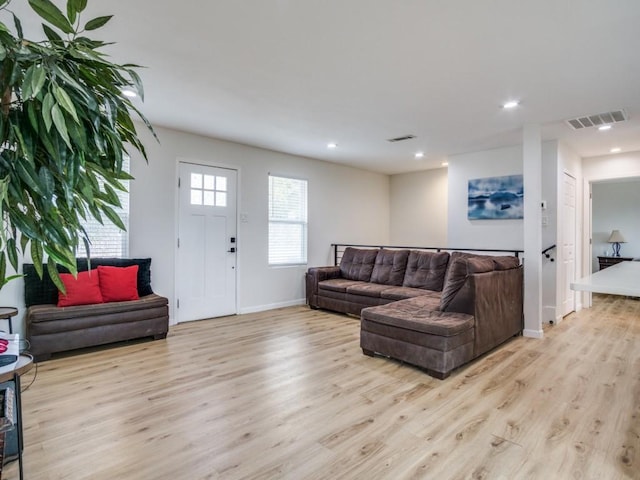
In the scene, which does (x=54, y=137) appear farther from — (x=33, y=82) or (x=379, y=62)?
(x=379, y=62)

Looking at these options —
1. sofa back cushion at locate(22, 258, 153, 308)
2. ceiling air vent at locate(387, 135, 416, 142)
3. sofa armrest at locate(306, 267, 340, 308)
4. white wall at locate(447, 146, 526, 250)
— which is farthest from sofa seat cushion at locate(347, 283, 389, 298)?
sofa back cushion at locate(22, 258, 153, 308)

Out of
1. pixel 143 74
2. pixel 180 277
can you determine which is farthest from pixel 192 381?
pixel 143 74

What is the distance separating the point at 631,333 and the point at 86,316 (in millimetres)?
5891

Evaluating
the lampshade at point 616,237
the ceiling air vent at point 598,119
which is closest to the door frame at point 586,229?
the ceiling air vent at point 598,119

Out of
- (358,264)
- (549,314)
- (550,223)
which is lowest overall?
(549,314)

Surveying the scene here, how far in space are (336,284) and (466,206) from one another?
2.36 metres

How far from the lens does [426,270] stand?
192 inches

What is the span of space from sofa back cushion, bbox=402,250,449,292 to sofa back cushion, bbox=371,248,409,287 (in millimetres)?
97

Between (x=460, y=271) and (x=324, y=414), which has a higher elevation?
(x=460, y=271)

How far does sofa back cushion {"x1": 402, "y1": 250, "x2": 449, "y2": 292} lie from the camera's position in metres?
4.73

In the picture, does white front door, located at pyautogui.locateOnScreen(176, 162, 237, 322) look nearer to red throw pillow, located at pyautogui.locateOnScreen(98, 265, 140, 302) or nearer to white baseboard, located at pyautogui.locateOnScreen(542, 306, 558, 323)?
red throw pillow, located at pyautogui.locateOnScreen(98, 265, 140, 302)

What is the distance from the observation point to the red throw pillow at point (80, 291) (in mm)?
3375

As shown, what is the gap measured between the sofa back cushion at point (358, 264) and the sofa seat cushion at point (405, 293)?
821 millimetres

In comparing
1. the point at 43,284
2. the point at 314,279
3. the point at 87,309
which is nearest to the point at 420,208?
the point at 314,279
